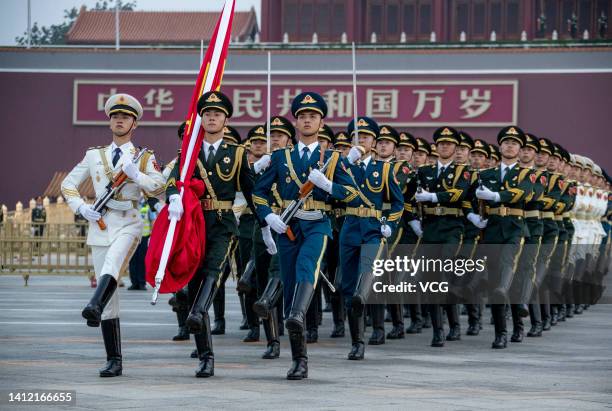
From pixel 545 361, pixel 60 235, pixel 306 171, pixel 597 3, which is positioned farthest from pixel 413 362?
pixel 597 3

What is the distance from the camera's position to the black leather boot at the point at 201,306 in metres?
8.80

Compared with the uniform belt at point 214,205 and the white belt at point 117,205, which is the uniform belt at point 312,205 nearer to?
the uniform belt at point 214,205

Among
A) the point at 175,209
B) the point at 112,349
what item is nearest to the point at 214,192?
the point at 175,209

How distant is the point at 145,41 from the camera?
177 feet

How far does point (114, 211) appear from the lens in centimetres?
923

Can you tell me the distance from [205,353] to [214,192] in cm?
112

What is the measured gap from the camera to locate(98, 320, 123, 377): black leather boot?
8703 millimetres

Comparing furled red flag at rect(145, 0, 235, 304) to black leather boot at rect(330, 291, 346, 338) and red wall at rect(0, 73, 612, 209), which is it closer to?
black leather boot at rect(330, 291, 346, 338)

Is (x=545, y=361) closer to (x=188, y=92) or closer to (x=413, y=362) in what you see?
(x=413, y=362)

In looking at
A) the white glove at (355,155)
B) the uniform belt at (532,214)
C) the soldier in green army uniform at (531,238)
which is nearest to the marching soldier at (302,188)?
the white glove at (355,155)

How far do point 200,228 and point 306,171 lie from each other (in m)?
0.92

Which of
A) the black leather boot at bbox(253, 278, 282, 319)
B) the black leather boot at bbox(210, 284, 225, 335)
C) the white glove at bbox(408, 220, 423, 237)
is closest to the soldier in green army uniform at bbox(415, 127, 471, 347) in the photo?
the white glove at bbox(408, 220, 423, 237)

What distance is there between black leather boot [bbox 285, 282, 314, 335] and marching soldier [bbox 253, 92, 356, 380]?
0.46 feet

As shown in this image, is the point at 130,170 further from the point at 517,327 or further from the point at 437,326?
the point at 517,327
